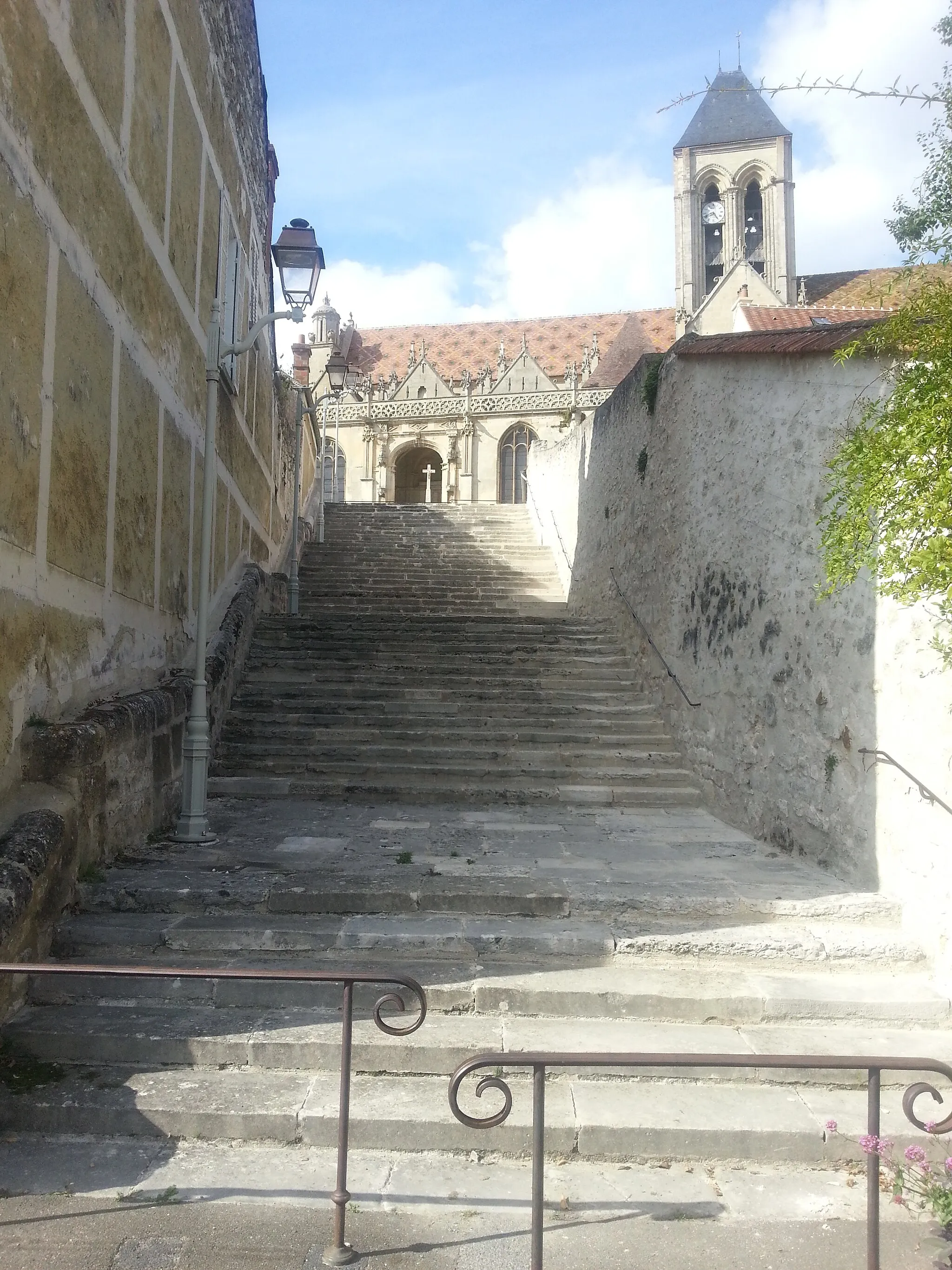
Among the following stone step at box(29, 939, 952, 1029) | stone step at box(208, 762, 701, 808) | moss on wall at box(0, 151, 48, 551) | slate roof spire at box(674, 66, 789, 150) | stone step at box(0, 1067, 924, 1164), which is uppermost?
slate roof spire at box(674, 66, 789, 150)

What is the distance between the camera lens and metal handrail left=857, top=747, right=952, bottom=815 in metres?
4.13

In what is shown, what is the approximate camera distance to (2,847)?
3658 mm

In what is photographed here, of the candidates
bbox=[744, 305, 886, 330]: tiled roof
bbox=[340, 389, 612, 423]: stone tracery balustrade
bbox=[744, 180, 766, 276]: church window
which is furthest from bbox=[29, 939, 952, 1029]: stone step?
bbox=[744, 180, 766, 276]: church window

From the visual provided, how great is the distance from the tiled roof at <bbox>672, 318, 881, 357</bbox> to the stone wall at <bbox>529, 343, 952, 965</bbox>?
0.09 meters

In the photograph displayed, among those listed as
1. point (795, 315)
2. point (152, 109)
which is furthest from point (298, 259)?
point (795, 315)

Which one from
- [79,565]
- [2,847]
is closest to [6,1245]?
[2,847]

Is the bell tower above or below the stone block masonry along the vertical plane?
above

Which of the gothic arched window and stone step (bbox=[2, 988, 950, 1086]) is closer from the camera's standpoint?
stone step (bbox=[2, 988, 950, 1086])

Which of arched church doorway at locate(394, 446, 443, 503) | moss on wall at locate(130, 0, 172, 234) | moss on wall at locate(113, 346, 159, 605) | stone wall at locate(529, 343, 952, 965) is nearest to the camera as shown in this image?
stone wall at locate(529, 343, 952, 965)

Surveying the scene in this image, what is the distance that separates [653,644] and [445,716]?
6.87 feet

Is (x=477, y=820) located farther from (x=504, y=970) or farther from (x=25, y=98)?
(x=25, y=98)

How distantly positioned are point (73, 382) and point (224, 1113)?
345 cm

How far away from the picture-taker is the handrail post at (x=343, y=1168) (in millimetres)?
2514

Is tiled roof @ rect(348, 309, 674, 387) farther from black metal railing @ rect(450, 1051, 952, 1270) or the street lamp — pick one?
black metal railing @ rect(450, 1051, 952, 1270)
